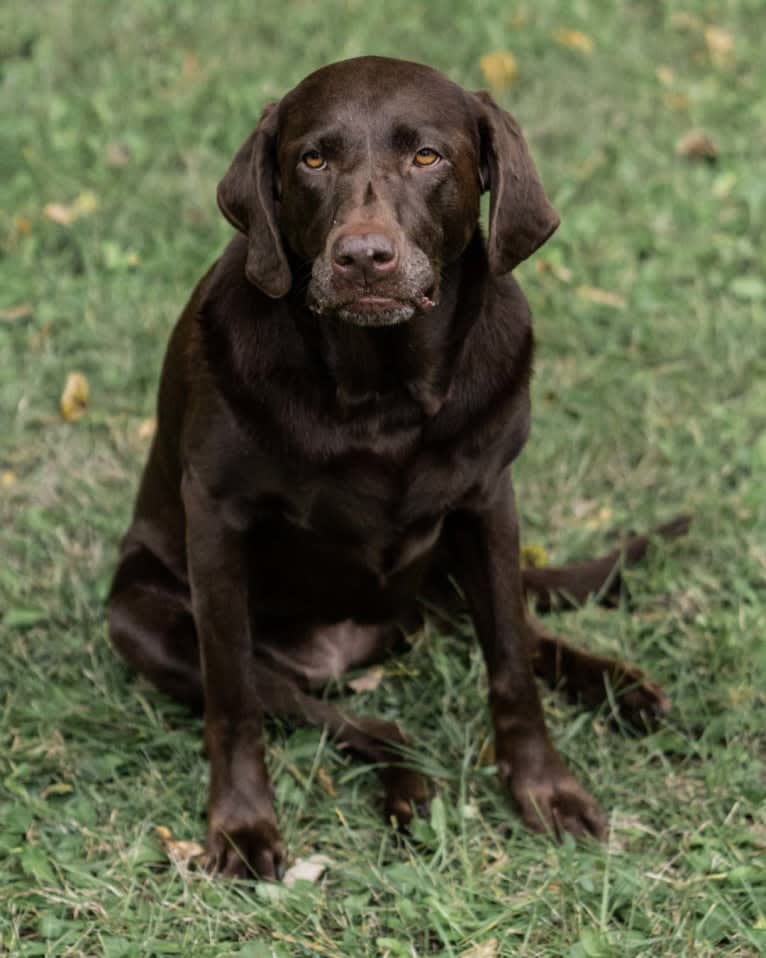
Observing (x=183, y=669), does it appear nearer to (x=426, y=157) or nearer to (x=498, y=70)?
(x=426, y=157)

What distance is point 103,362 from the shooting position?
185 inches

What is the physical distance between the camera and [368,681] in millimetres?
3637

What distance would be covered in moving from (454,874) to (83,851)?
2.50ft

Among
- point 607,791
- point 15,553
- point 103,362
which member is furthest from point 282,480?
point 103,362

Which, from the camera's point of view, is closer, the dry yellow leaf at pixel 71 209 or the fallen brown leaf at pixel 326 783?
the fallen brown leaf at pixel 326 783

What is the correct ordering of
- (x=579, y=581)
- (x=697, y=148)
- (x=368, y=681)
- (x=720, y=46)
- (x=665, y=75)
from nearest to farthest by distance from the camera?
(x=368, y=681)
(x=579, y=581)
(x=697, y=148)
(x=665, y=75)
(x=720, y=46)

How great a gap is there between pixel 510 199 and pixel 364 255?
391mm

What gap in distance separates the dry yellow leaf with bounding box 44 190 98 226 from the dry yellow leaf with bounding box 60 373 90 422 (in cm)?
87

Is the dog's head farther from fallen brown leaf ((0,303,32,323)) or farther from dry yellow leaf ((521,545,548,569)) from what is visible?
fallen brown leaf ((0,303,32,323))

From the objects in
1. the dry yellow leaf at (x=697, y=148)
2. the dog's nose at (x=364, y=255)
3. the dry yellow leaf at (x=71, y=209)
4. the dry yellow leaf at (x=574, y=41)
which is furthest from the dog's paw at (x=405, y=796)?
the dry yellow leaf at (x=574, y=41)

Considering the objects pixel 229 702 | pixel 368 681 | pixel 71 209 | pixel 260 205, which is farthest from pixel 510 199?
pixel 71 209

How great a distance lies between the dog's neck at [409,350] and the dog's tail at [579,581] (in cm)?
96

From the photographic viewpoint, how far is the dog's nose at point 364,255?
2623mm

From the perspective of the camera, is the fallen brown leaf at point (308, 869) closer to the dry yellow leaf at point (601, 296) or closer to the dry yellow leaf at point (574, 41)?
the dry yellow leaf at point (601, 296)
